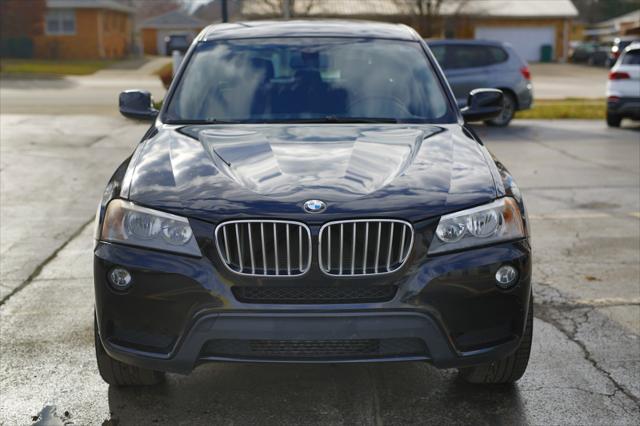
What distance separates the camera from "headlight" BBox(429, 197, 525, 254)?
368 cm

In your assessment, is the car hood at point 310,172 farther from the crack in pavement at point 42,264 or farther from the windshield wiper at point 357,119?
the crack in pavement at point 42,264

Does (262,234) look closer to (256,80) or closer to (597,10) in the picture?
(256,80)

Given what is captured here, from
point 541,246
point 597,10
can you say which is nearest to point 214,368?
point 541,246

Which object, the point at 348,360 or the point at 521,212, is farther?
the point at 521,212

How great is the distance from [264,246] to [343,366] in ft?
4.31

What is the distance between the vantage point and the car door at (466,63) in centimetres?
1914

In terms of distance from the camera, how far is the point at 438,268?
363cm

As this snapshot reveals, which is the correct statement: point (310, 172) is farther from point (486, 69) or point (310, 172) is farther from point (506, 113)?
point (486, 69)

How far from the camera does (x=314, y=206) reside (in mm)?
3678

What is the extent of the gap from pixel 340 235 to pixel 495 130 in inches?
588

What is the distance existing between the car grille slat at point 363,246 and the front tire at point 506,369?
799 millimetres

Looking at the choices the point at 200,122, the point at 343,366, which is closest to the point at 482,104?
the point at 200,122

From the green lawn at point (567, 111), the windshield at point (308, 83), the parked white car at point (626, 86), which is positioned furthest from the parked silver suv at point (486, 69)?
the windshield at point (308, 83)

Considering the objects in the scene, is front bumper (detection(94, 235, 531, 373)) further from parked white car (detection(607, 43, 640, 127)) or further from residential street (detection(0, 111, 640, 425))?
parked white car (detection(607, 43, 640, 127))
